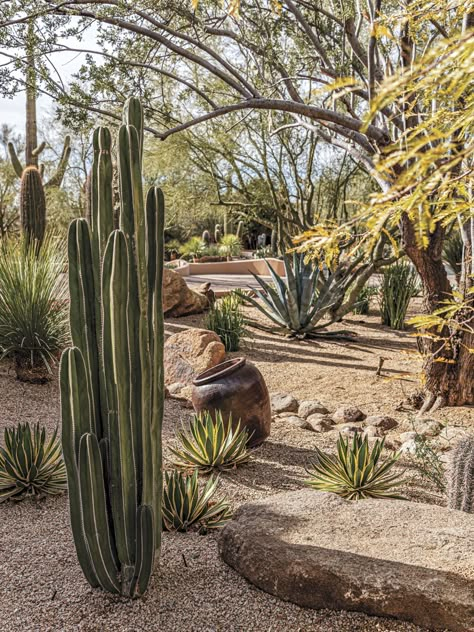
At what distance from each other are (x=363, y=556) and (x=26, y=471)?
2262 mm

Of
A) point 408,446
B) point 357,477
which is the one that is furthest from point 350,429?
point 357,477

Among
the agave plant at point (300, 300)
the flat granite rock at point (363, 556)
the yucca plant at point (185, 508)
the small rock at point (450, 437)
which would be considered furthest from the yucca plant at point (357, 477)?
the agave plant at point (300, 300)

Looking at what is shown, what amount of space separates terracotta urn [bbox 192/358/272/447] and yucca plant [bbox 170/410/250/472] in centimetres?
41

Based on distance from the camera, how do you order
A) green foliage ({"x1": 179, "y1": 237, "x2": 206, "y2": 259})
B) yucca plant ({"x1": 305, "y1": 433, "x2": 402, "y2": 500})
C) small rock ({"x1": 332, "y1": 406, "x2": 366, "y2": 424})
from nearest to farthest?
yucca plant ({"x1": 305, "y1": 433, "x2": 402, "y2": 500})
small rock ({"x1": 332, "y1": 406, "x2": 366, "y2": 424})
green foliage ({"x1": 179, "y1": 237, "x2": 206, "y2": 259})

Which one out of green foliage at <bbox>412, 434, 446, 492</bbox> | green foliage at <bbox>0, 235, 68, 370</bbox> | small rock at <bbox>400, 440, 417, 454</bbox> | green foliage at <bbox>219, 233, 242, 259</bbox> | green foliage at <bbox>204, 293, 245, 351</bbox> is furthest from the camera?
green foliage at <bbox>219, 233, 242, 259</bbox>

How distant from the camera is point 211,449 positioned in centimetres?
444

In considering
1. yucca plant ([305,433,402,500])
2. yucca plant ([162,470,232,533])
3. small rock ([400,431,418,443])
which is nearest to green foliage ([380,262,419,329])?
small rock ([400,431,418,443])

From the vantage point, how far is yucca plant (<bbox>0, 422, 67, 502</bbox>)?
4.05 m

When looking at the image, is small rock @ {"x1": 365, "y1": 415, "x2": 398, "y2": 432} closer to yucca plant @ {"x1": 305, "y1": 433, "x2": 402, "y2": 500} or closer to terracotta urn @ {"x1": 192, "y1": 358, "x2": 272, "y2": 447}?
terracotta urn @ {"x1": 192, "y1": 358, "x2": 272, "y2": 447}

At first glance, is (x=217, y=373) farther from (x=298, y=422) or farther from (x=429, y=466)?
(x=429, y=466)

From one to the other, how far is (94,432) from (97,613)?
0.68m

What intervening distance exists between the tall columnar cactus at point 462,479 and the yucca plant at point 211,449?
1.39 metres

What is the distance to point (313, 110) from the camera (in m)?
5.63

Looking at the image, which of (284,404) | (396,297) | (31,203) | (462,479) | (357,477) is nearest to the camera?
(462,479)
